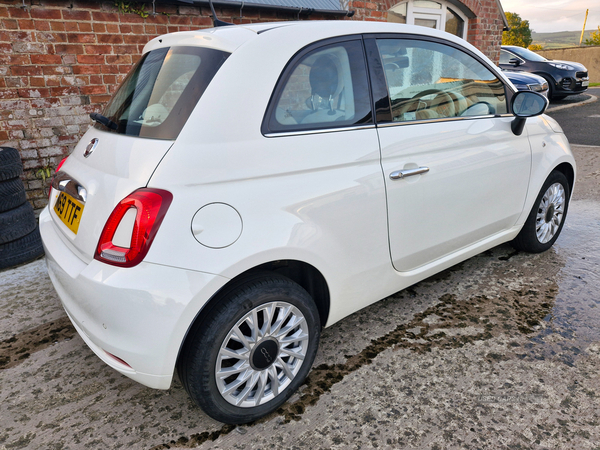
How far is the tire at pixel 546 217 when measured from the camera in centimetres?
333

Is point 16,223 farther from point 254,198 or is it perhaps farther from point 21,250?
point 254,198

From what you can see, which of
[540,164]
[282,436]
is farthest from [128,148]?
[540,164]

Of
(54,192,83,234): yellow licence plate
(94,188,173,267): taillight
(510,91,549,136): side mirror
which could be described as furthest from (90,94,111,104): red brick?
(510,91,549,136): side mirror

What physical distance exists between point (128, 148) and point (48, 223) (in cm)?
80

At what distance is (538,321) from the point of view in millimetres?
2672

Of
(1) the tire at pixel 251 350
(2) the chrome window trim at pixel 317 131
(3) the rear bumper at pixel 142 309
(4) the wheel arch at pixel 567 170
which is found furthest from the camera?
(4) the wheel arch at pixel 567 170

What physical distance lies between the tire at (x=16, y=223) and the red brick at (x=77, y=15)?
2018 mm

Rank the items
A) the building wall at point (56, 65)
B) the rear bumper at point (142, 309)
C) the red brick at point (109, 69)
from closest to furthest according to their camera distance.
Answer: the rear bumper at point (142, 309)
the building wall at point (56, 65)
the red brick at point (109, 69)

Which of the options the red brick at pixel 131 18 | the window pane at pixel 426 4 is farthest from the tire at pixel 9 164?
the window pane at pixel 426 4

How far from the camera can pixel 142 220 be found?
63.5 inches

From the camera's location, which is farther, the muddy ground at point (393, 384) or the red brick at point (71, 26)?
the red brick at point (71, 26)

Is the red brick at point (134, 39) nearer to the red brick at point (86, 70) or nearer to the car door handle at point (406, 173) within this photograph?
the red brick at point (86, 70)

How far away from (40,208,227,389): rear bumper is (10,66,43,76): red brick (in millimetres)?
3483

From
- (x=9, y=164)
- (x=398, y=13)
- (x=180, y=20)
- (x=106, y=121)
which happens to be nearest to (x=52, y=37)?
(x=180, y=20)
